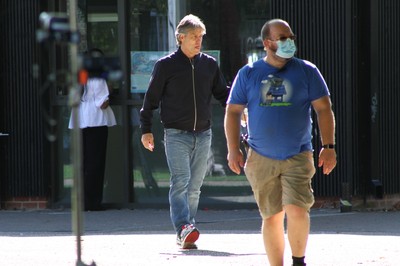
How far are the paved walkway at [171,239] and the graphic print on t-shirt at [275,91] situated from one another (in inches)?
60.6

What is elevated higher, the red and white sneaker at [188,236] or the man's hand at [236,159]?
the man's hand at [236,159]

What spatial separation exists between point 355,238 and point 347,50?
2.63 metres

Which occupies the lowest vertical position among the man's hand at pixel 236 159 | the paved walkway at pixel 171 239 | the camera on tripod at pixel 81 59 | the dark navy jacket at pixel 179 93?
the paved walkway at pixel 171 239

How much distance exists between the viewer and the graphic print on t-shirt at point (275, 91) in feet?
24.0

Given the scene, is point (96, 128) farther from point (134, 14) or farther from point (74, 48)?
point (74, 48)

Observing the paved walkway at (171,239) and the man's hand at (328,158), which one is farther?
the paved walkway at (171,239)

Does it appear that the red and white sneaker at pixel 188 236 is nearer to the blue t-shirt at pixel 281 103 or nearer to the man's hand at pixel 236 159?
the man's hand at pixel 236 159

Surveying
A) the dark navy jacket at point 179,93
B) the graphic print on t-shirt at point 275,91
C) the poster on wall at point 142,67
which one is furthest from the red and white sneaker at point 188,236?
the poster on wall at point 142,67

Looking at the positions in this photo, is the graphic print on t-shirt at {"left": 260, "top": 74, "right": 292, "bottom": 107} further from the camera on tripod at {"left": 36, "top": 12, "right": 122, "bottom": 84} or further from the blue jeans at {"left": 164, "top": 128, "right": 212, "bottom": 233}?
the camera on tripod at {"left": 36, "top": 12, "right": 122, "bottom": 84}

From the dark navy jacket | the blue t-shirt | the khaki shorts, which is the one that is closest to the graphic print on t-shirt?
the blue t-shirt

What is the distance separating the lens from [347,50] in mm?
11648

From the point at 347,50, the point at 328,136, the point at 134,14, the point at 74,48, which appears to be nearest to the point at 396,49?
the point at 347,50

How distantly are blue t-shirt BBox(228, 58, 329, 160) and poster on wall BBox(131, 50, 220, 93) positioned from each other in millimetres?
4998

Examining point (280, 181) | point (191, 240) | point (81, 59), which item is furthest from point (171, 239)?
point (81, 59)
